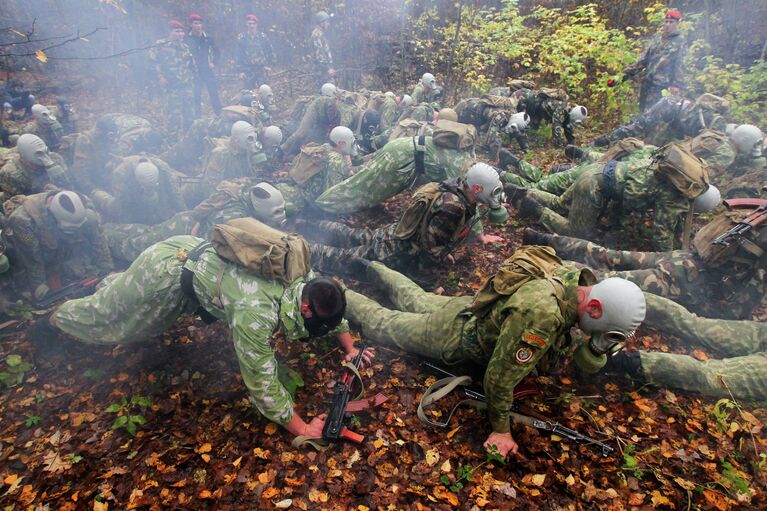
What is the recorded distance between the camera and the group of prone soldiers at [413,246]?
330 cm

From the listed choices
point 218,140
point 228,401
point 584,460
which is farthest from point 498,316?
point 218,140

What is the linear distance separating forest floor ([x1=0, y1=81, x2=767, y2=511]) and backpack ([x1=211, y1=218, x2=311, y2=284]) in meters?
1.41

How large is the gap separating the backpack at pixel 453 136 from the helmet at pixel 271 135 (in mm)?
3189

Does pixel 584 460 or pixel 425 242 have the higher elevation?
pixel 425 242

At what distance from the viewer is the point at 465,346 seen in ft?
12.6

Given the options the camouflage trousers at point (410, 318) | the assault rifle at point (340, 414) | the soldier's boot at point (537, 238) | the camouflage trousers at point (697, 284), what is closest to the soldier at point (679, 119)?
the camouflage trousers at point (697, 284)

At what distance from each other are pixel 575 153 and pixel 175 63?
33.9ft

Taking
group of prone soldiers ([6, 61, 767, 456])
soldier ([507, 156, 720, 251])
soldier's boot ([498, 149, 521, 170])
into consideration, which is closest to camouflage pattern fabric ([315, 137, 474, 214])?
group of prone soldiers ([6, 61, 767, 456])

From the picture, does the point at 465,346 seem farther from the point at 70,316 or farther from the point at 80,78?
the point at 80,78

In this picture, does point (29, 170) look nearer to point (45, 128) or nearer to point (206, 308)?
point (45, 128)

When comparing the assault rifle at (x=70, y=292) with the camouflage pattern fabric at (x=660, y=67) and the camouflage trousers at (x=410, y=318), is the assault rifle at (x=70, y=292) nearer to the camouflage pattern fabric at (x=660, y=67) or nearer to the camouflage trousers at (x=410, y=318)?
the camouflage trousers at (x=410, y=318)

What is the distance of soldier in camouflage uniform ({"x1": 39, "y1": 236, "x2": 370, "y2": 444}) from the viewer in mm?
3260

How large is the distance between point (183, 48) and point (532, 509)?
12376 mm

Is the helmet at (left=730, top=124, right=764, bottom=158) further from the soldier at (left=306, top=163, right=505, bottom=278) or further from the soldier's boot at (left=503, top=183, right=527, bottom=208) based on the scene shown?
the soldier at (left=306, top=163, right=505, bottom=278)
